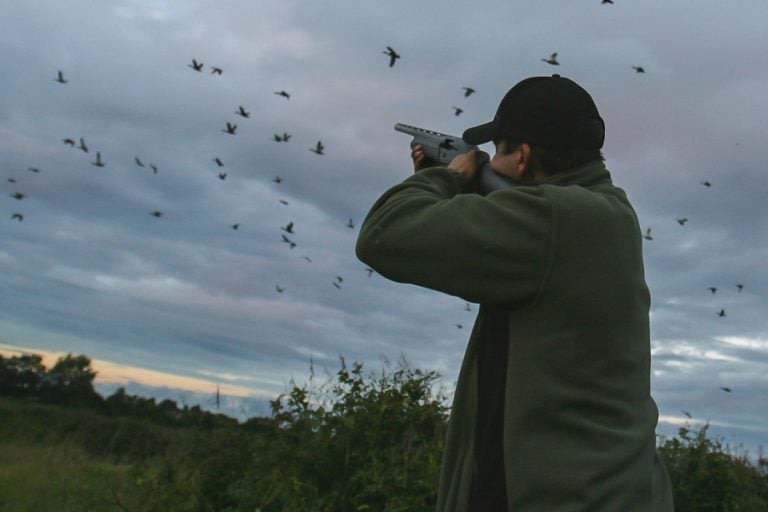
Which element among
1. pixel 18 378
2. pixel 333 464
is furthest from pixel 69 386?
pixel 333 464

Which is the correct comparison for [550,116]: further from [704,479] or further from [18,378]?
[18,378]

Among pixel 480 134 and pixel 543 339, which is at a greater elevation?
pixel 480 134

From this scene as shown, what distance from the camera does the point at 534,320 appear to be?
7.62ft

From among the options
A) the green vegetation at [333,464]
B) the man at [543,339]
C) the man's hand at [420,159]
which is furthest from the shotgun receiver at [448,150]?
the green vegetation at [333,464]

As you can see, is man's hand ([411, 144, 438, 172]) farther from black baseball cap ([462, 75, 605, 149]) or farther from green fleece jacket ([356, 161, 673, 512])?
green fleece jacket ([356, 161, 673, 512])

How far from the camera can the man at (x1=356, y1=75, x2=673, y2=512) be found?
2.25 meters

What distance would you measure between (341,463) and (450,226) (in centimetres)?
480

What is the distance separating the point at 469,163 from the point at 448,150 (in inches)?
9.8

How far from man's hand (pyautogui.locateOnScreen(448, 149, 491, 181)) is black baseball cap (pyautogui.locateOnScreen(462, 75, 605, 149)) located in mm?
121

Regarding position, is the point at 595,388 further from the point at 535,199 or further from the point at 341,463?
the point at 341,463

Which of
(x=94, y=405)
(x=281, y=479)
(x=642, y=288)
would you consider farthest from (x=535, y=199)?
(x=94, y=405)

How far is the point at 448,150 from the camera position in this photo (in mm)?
3062

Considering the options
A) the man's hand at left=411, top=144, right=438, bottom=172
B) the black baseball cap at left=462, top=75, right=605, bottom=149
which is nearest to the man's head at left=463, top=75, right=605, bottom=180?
the black baseball cap at left=462, top=75, right=605, bottom=149

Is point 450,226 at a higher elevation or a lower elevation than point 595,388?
higher
